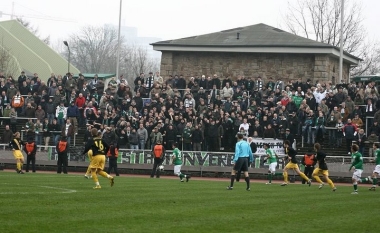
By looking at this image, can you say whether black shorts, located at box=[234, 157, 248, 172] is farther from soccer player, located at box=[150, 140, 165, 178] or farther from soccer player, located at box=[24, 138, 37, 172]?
soccer player, located at box=[24, 138, 37, 172]

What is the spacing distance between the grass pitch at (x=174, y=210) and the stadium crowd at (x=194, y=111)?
13373 millimetres

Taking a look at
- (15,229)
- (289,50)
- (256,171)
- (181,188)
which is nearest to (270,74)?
(289,50)

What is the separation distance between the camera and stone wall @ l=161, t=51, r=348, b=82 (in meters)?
48.9

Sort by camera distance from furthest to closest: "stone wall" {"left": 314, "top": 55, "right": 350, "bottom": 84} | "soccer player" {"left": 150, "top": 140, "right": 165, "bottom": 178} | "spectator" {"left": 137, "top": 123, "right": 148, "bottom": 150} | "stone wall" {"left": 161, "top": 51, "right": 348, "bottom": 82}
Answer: "stone wall" {"left": 161, "top": 51, "right": 348, "bottom": 82} → "stone wall" {"left": 314, "top": 55, "right": 350, "bottom": 84} → "spectator" {"left": 137, "top": 123, "right": 148, "bottom": 150} → "soccer player" {"left": 150, "top": 140, "right": 165, "bottom": 178}

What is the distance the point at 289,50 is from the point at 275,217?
3254 cm

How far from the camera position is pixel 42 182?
27125 millimetres

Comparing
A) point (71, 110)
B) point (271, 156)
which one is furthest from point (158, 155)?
point (71, 110)

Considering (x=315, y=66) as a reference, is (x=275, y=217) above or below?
below

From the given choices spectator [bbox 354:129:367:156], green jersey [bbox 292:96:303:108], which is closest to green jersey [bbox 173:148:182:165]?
green jersey [bbox 292:96:303:108]

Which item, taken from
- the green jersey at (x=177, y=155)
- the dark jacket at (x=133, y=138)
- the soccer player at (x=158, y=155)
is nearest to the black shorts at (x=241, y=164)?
the green jersey at (x=177, y=155)

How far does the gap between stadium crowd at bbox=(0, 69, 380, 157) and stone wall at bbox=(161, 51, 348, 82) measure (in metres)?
5.93

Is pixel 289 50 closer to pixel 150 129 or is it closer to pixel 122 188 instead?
pixel 150 129

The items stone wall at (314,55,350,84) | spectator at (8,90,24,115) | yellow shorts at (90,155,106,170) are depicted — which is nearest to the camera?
yellow shorts at (90,155,106,170)

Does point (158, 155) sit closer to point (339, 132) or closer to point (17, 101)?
point (339, 132)
